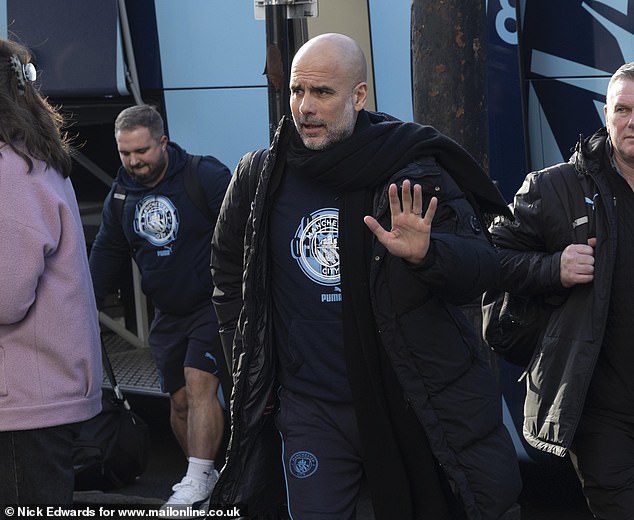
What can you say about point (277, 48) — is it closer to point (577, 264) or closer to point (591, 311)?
point (577, 264)

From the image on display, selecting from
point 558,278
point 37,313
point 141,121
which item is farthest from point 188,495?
point 37,313

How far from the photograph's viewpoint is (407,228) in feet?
11.8

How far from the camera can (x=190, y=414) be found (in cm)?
667

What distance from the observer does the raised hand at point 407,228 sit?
359cm

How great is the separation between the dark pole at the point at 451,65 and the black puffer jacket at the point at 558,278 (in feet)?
1.64

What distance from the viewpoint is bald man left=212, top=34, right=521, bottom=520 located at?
374 cm

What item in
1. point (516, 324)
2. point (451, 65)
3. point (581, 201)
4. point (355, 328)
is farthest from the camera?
point (451, 65)

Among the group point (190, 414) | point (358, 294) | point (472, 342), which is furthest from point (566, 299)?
point (190, 414)

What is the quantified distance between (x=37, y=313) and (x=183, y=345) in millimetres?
3246

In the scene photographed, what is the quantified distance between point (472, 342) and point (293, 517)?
78 cm

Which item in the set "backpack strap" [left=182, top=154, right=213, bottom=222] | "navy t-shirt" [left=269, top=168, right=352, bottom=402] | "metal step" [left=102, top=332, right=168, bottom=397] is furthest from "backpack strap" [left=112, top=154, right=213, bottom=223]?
"navy t-shirt" [left=269, top=168, right=352, bottom=402]

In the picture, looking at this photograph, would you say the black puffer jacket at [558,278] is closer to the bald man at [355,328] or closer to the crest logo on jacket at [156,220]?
the bald man at [355,328]

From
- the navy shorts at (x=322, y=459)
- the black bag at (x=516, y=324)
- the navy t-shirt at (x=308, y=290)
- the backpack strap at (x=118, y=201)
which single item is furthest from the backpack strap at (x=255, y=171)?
the backpack strap at (x=118, y=201)

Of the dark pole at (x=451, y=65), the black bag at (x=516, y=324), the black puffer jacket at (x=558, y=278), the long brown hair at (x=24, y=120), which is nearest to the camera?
the long brown hair at (x=24, y=120)
